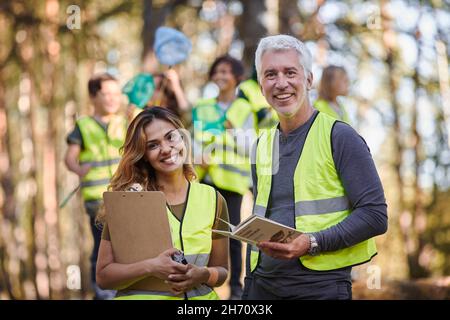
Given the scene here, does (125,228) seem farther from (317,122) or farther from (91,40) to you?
(91,40)

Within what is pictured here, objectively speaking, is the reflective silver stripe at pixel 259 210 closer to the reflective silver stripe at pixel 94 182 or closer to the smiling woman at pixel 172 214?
the smiling woman at pixel 172 214

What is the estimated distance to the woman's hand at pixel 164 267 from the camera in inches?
130

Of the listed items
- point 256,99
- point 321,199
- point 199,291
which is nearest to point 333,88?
point 256,99

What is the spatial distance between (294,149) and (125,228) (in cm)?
79

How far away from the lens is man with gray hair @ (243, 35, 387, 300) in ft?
10.6

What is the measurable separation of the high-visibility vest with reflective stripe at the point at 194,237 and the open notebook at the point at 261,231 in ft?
0.58

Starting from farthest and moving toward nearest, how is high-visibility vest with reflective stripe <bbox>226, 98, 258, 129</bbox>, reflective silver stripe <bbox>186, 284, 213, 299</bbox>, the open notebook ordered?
high-visibility vest with reflective stripe <bbox>226, 98, 258, 129</bbox>, reflective silver stripe <bbox>186, 284, 213, 299</bbox>, the open notebook

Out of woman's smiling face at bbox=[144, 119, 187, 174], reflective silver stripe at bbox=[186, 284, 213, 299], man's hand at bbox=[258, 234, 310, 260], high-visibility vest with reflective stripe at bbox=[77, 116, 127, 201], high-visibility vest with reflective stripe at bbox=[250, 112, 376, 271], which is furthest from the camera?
high-visibility vest with reflective stripe at bbox=[77, 116, 127, 201]

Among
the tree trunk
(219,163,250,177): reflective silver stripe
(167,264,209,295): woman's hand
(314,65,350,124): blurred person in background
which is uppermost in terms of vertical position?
the tree trunk

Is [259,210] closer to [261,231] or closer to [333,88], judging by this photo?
[261,231]

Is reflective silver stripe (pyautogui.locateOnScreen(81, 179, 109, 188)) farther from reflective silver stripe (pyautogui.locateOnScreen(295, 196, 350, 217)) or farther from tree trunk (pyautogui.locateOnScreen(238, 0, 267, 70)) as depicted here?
tree trunk (pyautogui.locateOnScreen(238, 0, 267, 70))

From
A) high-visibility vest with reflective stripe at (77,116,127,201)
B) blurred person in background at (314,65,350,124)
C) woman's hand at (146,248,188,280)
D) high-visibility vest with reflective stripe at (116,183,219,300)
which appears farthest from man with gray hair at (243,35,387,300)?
high-visibility vest with reflective stripe at (77,116,127,201)

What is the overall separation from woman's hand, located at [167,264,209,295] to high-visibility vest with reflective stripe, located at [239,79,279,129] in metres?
2.84
